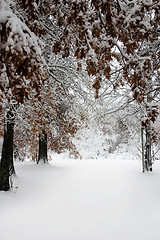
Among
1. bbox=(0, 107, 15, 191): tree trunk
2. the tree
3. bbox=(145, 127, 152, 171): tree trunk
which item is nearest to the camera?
the tree

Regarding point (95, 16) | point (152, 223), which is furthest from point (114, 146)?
point (95, 16)

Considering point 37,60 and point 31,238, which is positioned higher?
point 37,60

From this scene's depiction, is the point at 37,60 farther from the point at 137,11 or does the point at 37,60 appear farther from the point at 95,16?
the point at 137,11

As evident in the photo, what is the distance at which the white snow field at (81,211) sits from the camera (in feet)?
Result: 12.1

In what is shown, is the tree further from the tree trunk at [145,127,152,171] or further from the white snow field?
the tree trunk at [145,127,152,171]

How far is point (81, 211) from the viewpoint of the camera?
476 cm

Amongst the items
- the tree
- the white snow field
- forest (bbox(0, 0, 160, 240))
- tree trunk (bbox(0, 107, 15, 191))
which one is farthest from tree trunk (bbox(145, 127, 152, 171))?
the tree

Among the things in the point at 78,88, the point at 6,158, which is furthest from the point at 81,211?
the point at 78,88

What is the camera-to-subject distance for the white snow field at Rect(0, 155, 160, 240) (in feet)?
12.1

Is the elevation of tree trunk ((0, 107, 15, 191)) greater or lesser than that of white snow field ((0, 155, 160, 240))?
greater

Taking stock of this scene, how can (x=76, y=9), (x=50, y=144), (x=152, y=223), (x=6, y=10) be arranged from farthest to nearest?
(x=50, y=144) → (x=152, y=223) → (x=76, y=9) → (x=6, y=10)

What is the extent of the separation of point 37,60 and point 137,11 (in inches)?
59.3

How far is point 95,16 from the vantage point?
3.01 metres

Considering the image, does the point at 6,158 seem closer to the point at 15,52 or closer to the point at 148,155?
the point at 15,52
